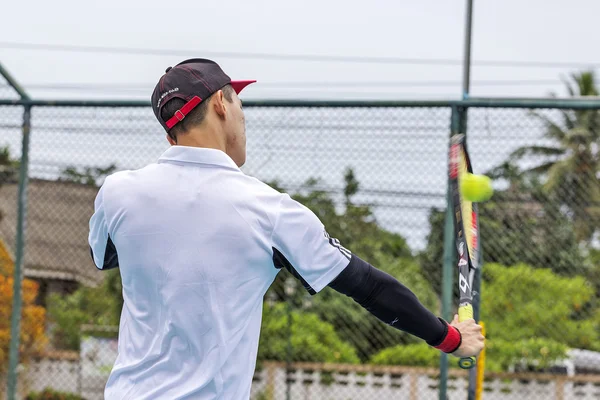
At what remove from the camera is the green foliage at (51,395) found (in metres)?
6.28

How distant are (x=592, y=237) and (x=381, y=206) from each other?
4.60 ft

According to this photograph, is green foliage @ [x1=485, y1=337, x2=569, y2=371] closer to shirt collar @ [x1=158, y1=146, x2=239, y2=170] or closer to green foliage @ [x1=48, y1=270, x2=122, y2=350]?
green foliage @ [x1=48, y1=270, x2=122, y2=350]

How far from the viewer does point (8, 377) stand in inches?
230

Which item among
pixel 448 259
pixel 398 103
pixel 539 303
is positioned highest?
pixel 398 103

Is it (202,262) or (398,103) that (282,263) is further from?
(398,103)

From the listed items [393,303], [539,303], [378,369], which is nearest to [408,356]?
[378,369]

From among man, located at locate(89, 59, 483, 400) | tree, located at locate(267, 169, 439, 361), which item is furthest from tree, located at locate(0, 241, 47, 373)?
man, located at locate(89, 59, 483, 400)

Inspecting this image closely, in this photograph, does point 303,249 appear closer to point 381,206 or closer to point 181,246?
point 181,246

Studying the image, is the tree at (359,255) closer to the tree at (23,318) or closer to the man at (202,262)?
the tree at (23,318)

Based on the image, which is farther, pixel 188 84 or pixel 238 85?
pixel 238 85

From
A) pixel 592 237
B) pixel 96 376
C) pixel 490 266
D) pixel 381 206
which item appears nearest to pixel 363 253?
pixel 381 206

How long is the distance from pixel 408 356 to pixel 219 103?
14.9ft

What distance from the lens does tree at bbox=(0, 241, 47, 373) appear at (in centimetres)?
610

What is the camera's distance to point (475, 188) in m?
3.09
